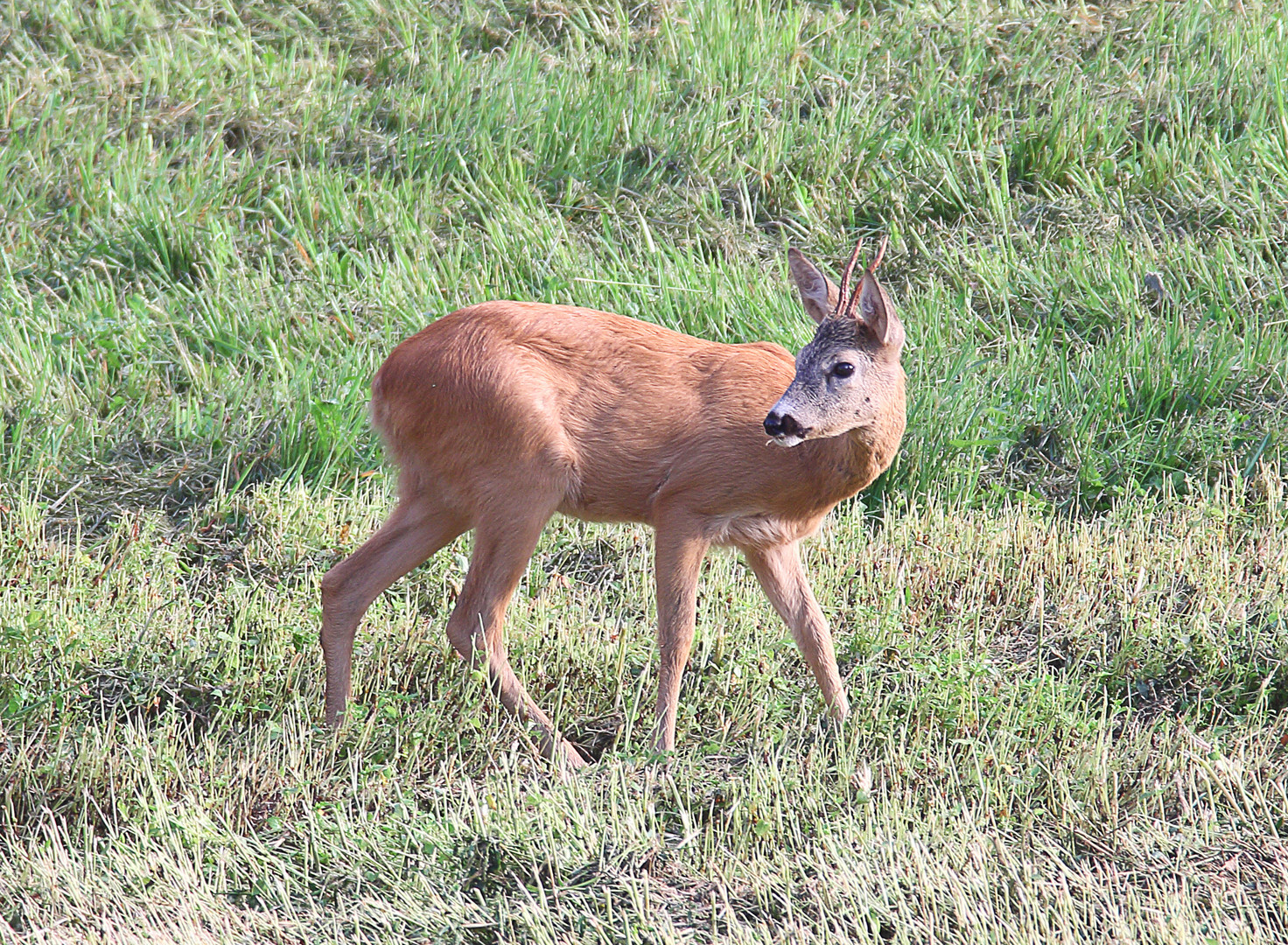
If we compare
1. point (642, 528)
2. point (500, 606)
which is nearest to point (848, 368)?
point (500, 606)

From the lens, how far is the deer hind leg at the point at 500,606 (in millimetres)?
4758

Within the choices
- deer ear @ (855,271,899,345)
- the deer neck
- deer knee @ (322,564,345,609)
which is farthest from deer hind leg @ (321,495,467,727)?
deer ear @ (855,271,899,345)

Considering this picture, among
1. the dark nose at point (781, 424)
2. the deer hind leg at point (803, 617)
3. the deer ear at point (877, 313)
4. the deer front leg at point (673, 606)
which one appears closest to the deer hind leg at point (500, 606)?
the deer front leg at point (673, 606)

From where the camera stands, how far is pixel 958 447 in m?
6.50

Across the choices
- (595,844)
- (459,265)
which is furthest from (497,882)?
(459,265)

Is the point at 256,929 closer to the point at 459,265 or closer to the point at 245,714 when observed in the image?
the point at 245,714

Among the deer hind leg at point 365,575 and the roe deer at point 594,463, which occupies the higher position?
the roe deer at point 594,463

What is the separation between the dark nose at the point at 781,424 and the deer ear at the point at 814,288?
20.9 inches

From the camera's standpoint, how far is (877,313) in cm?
426

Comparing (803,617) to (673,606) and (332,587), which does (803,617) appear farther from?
(332,587)

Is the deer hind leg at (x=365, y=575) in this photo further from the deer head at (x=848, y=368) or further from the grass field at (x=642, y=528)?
the deer head at (x=848, y=368)

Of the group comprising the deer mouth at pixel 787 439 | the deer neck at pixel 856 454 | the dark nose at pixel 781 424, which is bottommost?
the deer neck at pixel 856 454

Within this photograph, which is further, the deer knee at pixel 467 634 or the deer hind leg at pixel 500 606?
the deer knee at pixel 467 634

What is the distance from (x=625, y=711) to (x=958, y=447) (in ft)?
7.64
